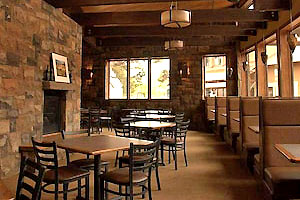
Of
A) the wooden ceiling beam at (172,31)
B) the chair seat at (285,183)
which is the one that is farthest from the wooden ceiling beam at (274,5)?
the chair seat at (285,183)

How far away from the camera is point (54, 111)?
601cm

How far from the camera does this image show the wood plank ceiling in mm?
7047

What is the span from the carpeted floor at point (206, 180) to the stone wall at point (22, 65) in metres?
0.68

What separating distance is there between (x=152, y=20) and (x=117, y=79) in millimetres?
4903

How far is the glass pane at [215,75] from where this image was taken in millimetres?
11180

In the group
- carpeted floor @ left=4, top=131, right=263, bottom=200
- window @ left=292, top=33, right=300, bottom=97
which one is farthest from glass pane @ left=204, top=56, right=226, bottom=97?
carpeted floor @ left=4, top=131, right=263, bottom=200

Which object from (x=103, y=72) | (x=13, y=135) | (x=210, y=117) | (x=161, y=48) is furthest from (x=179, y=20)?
(x=103, y=72)

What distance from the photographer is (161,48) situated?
1133 cm

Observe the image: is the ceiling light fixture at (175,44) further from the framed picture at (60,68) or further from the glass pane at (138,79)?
the glass pane at (138,79)

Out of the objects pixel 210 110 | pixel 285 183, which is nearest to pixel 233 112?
pixel 210 110

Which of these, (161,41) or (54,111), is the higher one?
(161,41)

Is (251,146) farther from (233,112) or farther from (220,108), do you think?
(220,108)

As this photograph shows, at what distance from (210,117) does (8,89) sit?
7109mm

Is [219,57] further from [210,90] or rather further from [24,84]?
[24,84]
